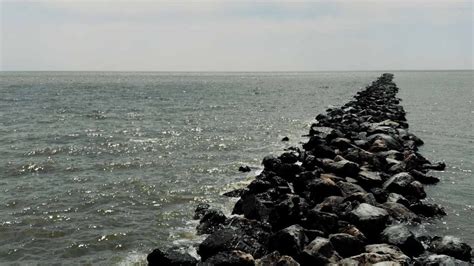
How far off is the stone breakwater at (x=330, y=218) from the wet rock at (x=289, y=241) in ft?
0.06

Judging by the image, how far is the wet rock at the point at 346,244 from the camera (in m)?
9.12

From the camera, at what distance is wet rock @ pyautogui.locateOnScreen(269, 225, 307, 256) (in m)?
8.92

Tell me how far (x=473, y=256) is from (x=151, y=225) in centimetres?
688

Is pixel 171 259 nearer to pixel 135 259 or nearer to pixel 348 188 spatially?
pixel 135 259

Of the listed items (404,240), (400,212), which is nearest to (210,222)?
(404,240)

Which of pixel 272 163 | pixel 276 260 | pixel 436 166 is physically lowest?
pixel 436 166

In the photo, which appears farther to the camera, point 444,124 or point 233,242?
point 444,124

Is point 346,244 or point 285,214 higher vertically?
point 285,214

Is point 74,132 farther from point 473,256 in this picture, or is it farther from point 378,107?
point 473,256

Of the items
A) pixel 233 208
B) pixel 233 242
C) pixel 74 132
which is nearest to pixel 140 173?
pixel 233 208

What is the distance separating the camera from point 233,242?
9086mm

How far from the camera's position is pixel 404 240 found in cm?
923

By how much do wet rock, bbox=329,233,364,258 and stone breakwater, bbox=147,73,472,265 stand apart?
0.02m

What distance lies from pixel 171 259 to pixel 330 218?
3564mm
